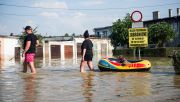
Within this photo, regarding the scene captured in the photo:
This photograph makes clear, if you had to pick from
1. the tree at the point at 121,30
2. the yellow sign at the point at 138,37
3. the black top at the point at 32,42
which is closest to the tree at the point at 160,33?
the tree at the point at 121,30

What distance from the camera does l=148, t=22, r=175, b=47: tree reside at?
184 ft

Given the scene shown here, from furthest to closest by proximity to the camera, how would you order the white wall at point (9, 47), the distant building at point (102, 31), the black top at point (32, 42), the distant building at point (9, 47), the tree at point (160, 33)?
1. the distant building at point (102, 31)
2. the white wall at point (9, 47)
3. the distant building at point (9, 47)
4. the tree at point (160, 33)
5. the black top at point (32, 42)

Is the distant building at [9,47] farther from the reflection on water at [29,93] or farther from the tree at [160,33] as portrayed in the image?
the reflection on water at [29,93]

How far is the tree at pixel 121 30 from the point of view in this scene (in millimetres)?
56406

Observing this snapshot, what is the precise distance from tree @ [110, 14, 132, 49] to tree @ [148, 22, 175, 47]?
365 centimetres

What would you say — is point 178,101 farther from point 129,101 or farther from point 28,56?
point 28,56

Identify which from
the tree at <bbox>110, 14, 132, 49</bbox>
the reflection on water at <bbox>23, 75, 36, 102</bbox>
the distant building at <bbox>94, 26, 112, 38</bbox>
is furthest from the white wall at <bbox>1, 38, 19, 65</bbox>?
the reflection on water at <bbox>23, 75, 36, 102</bbox>

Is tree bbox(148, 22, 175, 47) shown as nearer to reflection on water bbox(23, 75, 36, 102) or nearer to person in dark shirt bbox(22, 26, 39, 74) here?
person in dark shirt bbox(22, 26, 39, 74)

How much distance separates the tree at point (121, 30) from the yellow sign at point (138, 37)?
39.6 metres

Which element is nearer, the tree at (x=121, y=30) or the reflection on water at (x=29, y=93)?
the reflection on water at (x=29, y=93)

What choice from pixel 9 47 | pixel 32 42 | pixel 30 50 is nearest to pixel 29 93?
pixel 30 50

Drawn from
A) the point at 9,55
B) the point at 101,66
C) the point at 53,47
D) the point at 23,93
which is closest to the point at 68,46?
the point at 53,47

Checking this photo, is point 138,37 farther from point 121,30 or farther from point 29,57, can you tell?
point 121,30

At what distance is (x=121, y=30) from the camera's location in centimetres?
5666
